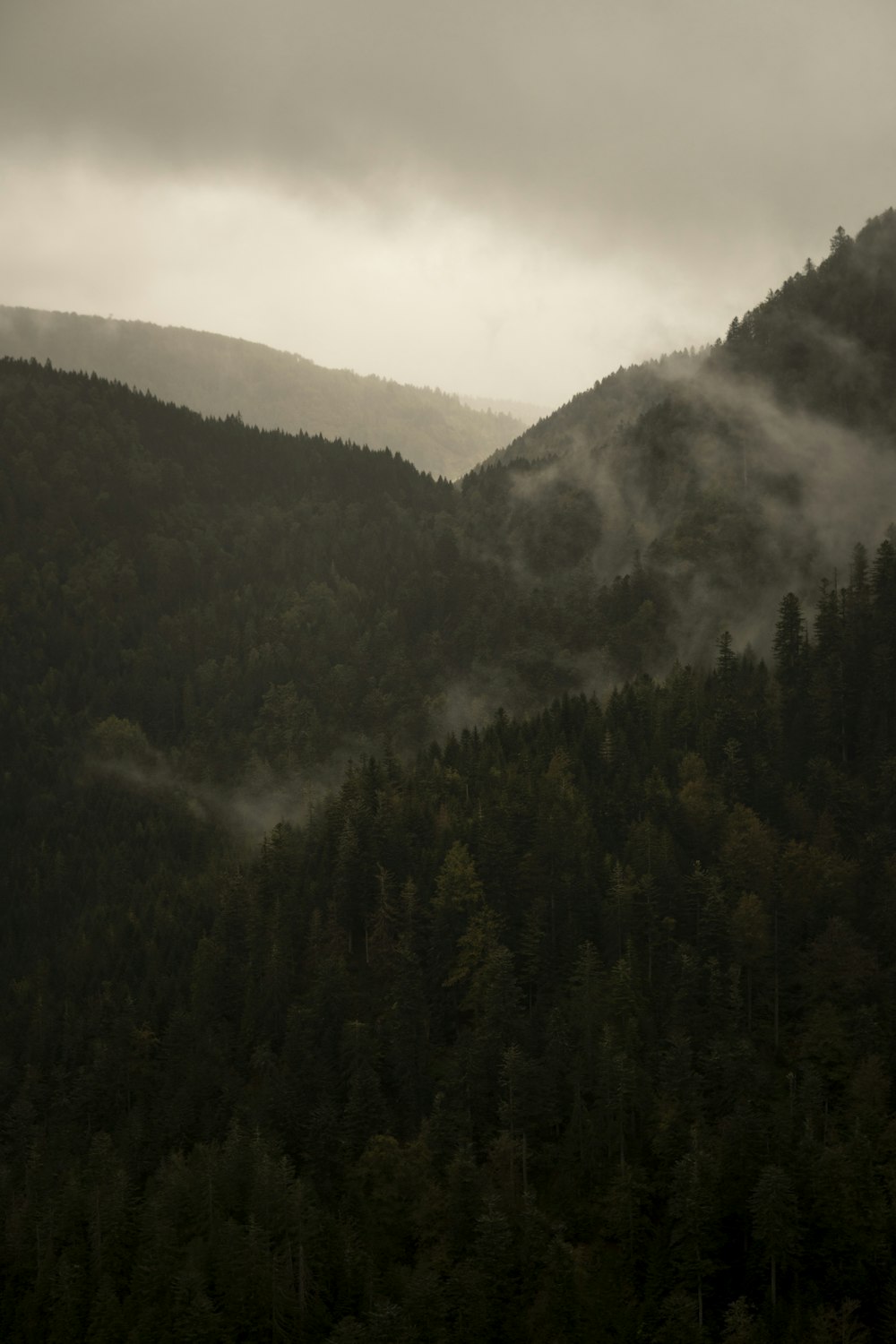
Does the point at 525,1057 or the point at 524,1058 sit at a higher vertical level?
the point at 524,1058

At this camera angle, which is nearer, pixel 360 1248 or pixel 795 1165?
pixel 795 1165

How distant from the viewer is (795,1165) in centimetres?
9575

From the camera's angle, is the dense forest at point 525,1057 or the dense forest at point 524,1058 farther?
the dense forest at point 525,1057

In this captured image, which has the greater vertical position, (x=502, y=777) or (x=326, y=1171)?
(x=502, y=777)

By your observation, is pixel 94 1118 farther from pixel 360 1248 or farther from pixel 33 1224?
pixel 360 1248

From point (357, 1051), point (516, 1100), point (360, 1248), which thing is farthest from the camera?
point (357, 1051)

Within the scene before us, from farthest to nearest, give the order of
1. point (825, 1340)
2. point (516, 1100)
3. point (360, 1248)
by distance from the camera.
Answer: point (516, 1100), point (360, 1248), point (825, 1340)

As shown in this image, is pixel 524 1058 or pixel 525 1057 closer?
pixel 524 1058

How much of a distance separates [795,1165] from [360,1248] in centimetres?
3552

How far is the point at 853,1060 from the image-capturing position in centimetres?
10988

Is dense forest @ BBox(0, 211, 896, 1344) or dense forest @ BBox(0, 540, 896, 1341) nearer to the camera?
dense forest @ BBox(0, 211, 896, 1344)

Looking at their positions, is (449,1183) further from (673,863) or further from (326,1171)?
(673,863)

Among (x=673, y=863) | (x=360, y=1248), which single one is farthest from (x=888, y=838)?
(x=360, y=1248)

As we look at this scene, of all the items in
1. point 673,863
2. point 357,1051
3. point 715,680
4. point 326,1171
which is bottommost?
point 326,1171
